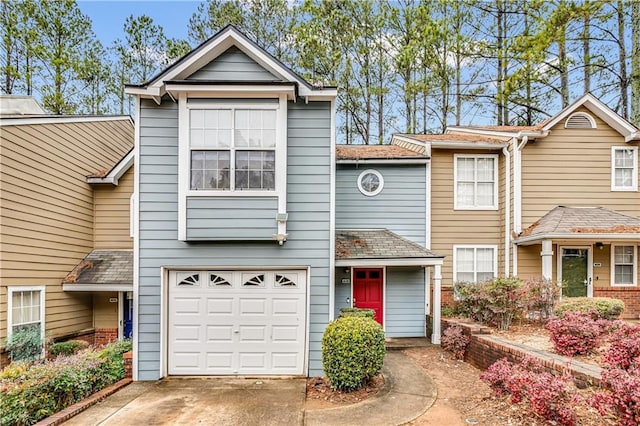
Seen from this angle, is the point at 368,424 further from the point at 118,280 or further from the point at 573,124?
the point at 573,124

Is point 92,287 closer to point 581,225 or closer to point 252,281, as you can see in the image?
point 252,281

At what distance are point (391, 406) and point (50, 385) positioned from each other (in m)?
5.37

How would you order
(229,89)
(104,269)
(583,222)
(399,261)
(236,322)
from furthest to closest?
(104,269)
(583,222)
(399,261)
(236,322)
(229,89)

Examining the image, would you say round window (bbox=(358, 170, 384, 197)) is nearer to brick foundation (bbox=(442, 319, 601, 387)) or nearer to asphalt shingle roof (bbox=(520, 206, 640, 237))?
brick foundation (bbox=(442, 319, 601, 387))

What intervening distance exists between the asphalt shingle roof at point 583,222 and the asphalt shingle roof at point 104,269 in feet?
38.1

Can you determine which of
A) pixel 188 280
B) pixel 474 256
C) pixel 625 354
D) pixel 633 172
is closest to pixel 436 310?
pixel 474 256

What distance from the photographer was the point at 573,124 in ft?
37.3

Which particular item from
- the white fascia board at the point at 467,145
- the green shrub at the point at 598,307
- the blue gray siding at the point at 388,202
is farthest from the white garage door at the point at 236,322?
the white fascia board at the point at 467,145

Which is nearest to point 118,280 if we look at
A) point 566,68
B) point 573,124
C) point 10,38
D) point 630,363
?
point 630,363

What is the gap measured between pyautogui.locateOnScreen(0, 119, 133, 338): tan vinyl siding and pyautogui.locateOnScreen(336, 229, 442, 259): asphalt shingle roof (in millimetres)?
7575

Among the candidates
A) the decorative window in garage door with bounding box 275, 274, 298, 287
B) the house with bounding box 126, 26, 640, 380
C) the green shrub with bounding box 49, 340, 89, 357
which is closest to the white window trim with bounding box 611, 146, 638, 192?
the house with bounding box 126, 26, 640, 380

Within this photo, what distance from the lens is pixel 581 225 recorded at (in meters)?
10.1

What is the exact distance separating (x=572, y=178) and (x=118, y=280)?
13.8 m

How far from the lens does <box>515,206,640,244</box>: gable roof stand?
9742mm
